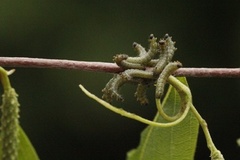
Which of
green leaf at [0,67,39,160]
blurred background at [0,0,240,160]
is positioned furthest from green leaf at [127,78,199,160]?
blurred background at [0,0,240,160]

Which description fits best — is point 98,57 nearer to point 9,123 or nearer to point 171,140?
point 171,140

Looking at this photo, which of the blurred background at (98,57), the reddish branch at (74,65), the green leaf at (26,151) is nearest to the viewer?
the reddish branch at (74,65)

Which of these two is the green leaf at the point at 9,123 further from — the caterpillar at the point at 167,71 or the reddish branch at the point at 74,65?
the caterpillar at the point at 167,71

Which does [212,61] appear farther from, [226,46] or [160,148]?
[160,148]

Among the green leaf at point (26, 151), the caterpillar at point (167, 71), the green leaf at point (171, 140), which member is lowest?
the green leaf at point (171, 140)

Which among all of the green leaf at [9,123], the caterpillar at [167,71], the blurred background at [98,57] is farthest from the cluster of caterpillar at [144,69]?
the blurred background at [98,57]

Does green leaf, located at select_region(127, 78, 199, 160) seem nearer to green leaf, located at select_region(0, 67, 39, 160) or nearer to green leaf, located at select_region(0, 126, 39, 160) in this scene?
green leaf, located at select_region(0, 126, 39, 160)
